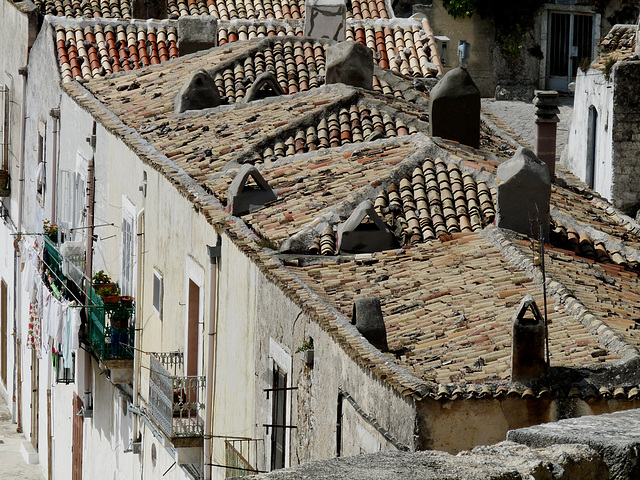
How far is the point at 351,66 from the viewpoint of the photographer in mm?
20250

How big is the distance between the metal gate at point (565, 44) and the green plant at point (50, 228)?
1991 cm

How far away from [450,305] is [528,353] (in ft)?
6.78

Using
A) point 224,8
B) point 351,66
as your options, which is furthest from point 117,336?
point 224,8

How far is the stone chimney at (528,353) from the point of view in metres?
9.49

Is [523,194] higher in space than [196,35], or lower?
lower

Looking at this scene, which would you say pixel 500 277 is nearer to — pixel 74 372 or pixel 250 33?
pixel 74 372

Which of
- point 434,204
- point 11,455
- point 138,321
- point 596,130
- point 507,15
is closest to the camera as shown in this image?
point 434,204

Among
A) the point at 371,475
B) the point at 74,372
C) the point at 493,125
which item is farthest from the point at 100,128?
the point at 371,475

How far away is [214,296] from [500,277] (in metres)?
4.26

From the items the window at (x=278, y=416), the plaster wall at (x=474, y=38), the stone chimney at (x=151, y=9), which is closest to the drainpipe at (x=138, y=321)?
the window at (x=278, y=416)

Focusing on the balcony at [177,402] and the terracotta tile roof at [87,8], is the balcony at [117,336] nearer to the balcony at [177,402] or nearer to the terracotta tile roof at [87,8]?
the balcony at [177,402]

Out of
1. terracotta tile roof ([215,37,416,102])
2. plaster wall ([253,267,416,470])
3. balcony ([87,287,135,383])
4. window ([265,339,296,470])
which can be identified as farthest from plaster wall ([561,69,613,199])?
window ([265,339,296,470])

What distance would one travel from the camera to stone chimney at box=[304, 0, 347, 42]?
27109mm

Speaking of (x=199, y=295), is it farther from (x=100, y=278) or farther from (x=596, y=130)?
(x=596, y=130)
